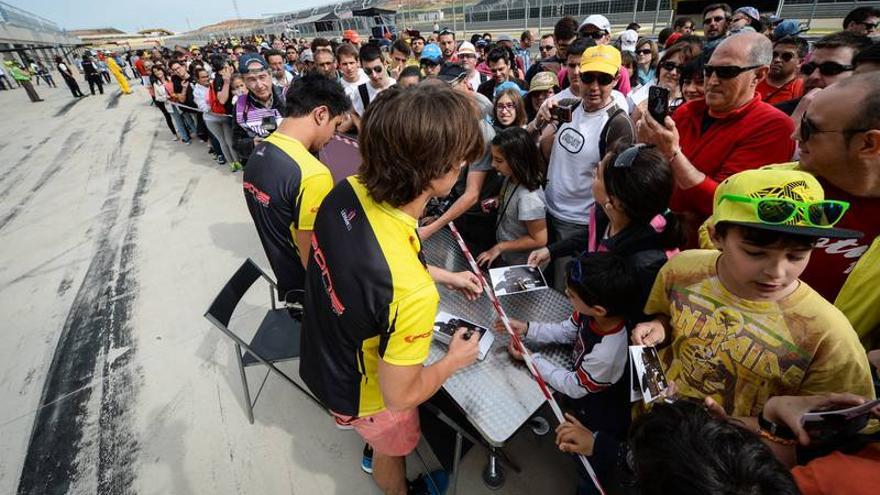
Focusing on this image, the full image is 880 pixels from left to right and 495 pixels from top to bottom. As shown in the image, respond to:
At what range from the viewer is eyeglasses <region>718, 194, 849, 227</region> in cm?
113

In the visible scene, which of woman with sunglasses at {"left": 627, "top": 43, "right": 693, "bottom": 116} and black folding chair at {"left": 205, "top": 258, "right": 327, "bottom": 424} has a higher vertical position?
woman with sunglasses at {"left": 627, "top": 43, "right": 693, "bottom": 116}

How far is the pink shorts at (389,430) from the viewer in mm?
1728

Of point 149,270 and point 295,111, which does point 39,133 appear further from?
point 295,111

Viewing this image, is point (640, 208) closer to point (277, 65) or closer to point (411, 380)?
point (411, 380)

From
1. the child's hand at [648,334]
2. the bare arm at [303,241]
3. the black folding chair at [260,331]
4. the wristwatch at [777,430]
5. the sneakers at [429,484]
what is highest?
the bare arm at [303,241]

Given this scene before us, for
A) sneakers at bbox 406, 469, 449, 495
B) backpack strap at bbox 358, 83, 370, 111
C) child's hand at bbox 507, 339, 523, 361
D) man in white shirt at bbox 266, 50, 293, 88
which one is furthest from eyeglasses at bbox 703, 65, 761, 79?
man in white shirt at bbox 266, 50, 293, 88

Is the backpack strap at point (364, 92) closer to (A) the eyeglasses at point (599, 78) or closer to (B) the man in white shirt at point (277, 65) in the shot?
(B) the man in white shirt at point (277, 65)

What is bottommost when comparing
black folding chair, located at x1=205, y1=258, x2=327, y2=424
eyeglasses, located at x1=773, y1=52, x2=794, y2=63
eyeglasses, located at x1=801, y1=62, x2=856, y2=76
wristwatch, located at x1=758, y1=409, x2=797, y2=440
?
black folding chair, located at x1=205, y1=258, x2=327, y2=424

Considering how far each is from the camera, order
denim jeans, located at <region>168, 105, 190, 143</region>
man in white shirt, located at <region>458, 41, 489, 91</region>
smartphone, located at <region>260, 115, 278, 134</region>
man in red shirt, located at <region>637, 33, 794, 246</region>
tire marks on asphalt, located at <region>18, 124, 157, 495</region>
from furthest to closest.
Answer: denim jeans, located at <region>168, 105, 190, 143</region> → man in white shirt, located at <region>458, 41, 489, 91</region> → smartphone, located at <region>260, 115, 278, 134</region> → tire marks on asphalt, located at <region>18, 124, 157, 495</region> → man in red shirt, located at <region>637, 33, 794, 246</region>

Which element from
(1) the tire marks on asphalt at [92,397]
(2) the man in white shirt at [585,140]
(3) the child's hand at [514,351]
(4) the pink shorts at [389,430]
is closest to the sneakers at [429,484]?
(4) the pink shorts at [389,430]

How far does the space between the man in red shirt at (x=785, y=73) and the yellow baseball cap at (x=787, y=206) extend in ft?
10.7

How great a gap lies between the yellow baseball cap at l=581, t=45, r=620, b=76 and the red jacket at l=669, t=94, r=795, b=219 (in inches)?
29.6

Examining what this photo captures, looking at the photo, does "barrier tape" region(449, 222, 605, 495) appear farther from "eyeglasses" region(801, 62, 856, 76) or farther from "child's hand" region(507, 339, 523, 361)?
"eyeglasses" region(801, 62, 856, 76)

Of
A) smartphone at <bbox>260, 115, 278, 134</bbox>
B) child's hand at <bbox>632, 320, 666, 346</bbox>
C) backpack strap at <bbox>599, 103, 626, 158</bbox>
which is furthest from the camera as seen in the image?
smartphone at <bbox>260, 115, 278, 134</bbox>
